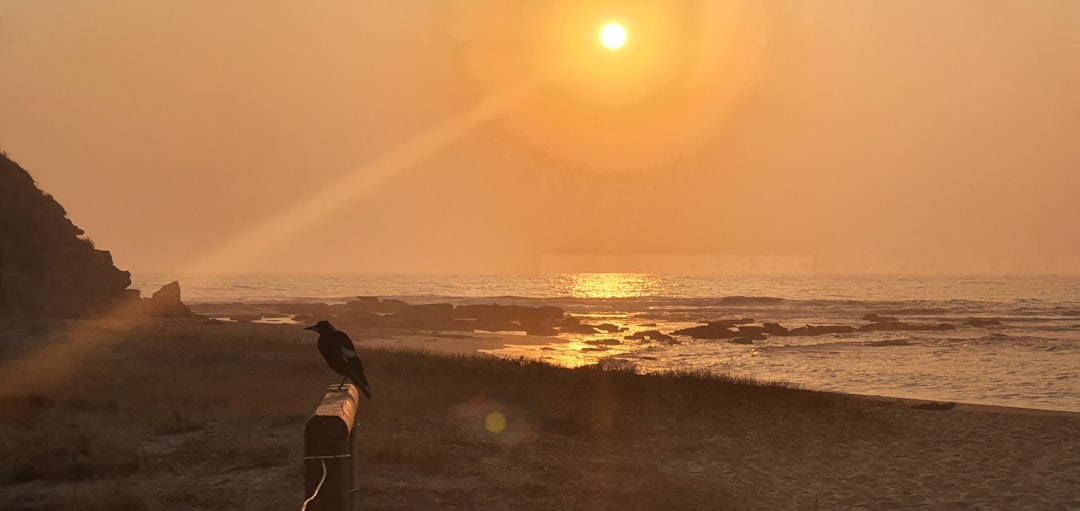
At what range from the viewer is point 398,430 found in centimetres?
1664

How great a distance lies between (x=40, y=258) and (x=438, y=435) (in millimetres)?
34363

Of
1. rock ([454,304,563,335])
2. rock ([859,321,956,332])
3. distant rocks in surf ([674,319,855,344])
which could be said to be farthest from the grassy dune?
rock ([859,321,956,332])

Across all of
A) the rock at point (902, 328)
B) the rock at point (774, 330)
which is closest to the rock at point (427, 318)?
the rock at point (774, 330)

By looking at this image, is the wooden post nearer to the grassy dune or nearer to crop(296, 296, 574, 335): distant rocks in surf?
the grassy dune

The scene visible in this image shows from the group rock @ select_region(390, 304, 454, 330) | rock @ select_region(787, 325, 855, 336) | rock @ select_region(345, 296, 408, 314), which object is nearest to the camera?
rock @ select_region(787, 325, 855, 336)

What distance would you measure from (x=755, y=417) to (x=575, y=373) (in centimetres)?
646

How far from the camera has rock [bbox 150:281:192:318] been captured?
47844 millimetres

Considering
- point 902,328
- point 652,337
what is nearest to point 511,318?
point 652,337

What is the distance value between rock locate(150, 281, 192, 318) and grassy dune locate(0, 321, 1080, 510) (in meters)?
22.3

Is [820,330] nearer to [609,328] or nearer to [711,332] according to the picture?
[711,332]

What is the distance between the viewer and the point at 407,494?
41.0ft

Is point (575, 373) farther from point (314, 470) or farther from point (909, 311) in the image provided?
point (909, 311)

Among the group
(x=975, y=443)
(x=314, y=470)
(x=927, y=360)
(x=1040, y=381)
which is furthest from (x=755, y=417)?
(x=927, y=360)

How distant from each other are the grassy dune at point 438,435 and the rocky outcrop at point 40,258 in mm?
15457
